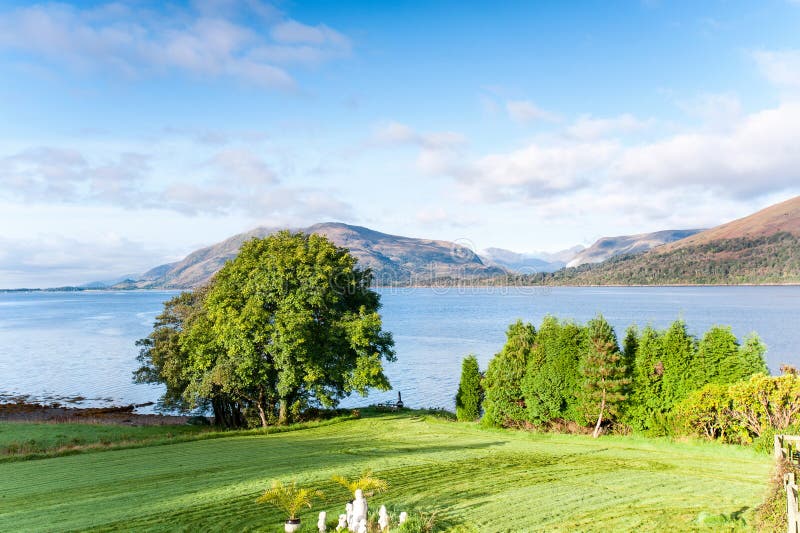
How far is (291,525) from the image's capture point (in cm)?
1248

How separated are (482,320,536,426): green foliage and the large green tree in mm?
6620

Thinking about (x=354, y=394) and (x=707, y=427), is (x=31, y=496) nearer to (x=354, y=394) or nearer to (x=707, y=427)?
(x=707, y=427)

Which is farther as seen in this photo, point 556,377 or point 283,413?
point 283,413

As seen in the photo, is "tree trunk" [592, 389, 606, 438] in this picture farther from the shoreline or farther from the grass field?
the shoreline

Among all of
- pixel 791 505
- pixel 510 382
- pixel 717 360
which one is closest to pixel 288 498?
pixel 791 505

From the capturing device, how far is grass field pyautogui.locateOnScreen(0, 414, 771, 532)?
13469 mm

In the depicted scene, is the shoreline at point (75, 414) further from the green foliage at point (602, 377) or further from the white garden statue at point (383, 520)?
the white garden statue at point (383, 520)

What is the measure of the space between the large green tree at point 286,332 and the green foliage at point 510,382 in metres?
6.62

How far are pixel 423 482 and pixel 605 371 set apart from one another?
1352 centimetres

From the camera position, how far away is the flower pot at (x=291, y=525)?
1242 centimetres

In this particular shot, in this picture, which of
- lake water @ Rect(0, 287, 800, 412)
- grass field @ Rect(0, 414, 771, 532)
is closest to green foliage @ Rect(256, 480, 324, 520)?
grass field @ Rect(0, 414, 771, 532)

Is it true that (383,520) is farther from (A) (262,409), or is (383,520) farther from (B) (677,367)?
(A) (262,409)

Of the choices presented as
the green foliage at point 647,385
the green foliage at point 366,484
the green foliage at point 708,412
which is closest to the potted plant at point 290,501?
the green foliage at point 366,484

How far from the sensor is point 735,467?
1844 centimetres
